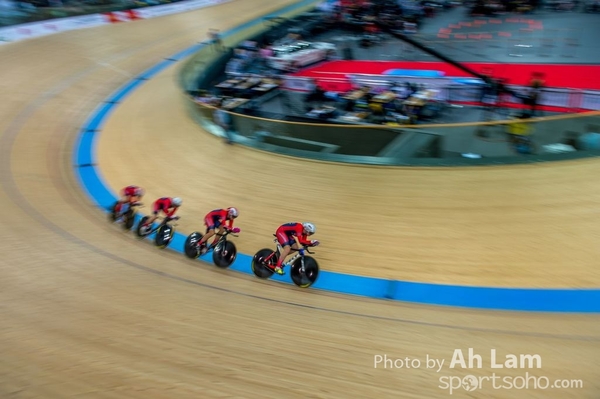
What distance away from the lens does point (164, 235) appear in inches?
159

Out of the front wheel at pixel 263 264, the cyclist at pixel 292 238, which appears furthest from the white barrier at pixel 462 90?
the front wheel at pixel 263 264

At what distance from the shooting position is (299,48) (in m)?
12.1

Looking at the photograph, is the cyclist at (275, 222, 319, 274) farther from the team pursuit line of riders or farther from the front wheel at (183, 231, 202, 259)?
the front wheel at (183, 231, 202, 259)

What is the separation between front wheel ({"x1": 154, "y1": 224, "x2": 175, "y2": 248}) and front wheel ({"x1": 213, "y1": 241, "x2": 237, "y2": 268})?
70cm

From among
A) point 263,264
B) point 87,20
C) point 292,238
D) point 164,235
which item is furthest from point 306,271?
point 87,20

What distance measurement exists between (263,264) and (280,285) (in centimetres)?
22

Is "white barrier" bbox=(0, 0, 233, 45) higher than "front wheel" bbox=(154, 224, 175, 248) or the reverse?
higher

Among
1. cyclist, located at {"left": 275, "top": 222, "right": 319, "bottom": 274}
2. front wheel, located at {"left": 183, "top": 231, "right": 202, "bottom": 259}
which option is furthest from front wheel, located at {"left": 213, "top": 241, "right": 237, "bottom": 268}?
cyclist, located at {"left": 275, "top": 222, "right": 319, "bottom": 274}

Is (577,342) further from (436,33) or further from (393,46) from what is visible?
(436,33)

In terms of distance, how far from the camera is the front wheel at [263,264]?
10.9 ft

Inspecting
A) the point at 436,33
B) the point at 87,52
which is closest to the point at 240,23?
the point at 87,52

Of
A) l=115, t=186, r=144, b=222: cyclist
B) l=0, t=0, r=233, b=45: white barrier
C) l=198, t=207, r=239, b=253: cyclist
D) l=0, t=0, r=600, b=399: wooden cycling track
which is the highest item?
l=0, t=0, r=233, b=45: white barrier

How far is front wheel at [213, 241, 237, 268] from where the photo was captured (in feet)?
11.7

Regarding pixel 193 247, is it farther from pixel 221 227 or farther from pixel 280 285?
pixel 280 285
